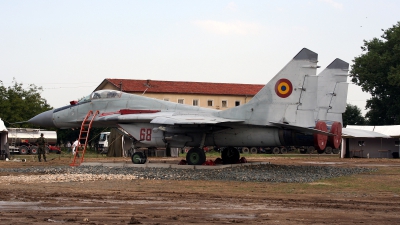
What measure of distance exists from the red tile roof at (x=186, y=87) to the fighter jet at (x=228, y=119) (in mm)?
42358

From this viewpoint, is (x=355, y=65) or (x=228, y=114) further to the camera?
(x=355, y=65)

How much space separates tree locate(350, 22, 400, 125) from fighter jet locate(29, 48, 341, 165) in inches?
1727

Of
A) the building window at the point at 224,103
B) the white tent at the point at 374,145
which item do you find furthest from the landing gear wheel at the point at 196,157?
the building window at the point at 224,103

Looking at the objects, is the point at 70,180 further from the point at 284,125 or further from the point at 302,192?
the point at 284,125

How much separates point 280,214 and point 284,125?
1278 centimetres

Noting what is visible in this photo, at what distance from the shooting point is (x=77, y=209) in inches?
438

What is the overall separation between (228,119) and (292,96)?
9.54ft

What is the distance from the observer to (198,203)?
487 inches

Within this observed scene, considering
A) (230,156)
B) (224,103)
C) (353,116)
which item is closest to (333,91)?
(230,156)

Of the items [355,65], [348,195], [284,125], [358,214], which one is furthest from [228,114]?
[355,65]

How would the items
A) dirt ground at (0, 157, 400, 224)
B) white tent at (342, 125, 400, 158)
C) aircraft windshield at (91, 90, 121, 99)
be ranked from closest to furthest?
dirt ground at (0, 157, 400, 224), aircraft windshield at (91, 90, 121, 99), white tent at (342, 125, 400, 158)

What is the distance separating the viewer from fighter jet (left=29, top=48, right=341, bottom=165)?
23016 mm

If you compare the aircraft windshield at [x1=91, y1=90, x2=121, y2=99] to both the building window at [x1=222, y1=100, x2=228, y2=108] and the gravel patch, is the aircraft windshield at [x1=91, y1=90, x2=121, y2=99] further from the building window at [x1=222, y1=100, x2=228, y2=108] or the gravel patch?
the building window at [x1=222, y1=100, x2=228, y2=108]

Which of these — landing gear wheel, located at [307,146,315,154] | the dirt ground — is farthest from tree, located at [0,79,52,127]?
the dirt ground
